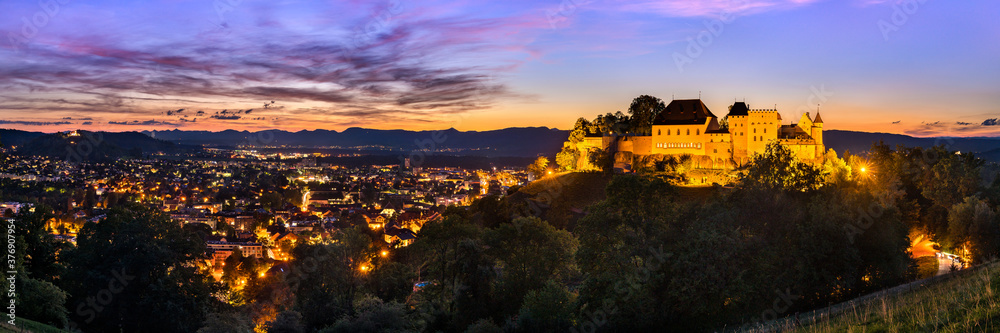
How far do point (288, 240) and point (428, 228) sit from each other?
127 feet

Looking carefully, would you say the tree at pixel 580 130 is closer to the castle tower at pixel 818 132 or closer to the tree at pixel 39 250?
the castle tower at pixel 818 132

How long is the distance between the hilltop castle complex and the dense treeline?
67.8 ft

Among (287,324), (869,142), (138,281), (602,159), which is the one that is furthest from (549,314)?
(869,142)

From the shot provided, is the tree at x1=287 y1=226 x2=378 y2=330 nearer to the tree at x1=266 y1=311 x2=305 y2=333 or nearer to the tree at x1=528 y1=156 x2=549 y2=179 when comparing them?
the tree at x1=266 y1=311 x2=305 y2=333

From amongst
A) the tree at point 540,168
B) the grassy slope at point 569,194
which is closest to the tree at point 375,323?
the grassy slope at point 569,194

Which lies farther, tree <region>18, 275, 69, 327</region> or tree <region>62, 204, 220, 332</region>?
tree <region>62, 204, 220, 332</region>

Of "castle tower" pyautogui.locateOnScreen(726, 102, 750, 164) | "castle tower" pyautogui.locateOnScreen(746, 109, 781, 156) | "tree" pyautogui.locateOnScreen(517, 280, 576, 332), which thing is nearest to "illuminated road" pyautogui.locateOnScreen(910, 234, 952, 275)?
"castle tower" pyautogui.locateOnScreen(746, 109, 781, 156)

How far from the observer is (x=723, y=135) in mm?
49844

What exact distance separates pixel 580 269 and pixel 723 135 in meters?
35.3

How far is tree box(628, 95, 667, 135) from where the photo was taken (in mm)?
57469

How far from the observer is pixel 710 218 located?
1844cm

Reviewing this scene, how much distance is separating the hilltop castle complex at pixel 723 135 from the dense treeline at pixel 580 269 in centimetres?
2067

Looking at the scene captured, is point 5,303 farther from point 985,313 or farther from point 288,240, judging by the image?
point 288,240

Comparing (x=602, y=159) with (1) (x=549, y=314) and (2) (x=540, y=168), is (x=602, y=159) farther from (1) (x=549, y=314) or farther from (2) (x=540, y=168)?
(1) (x=549, y=314)
